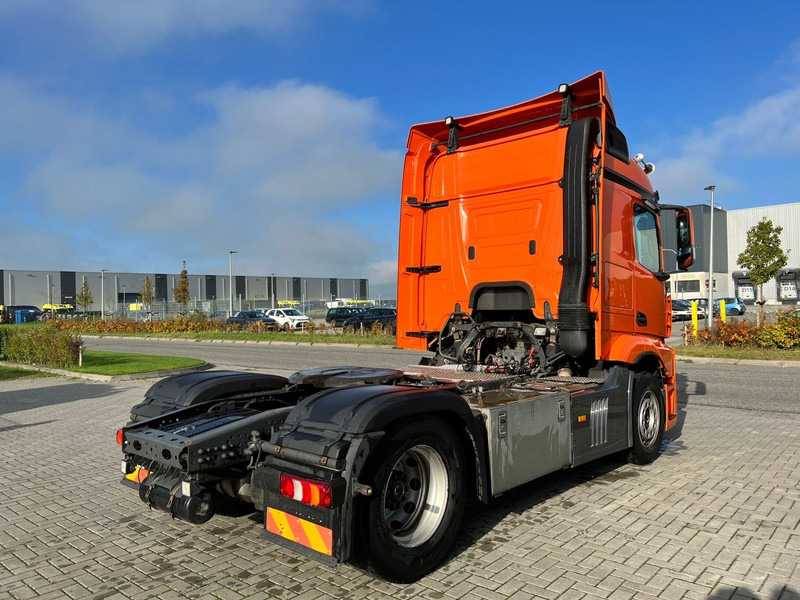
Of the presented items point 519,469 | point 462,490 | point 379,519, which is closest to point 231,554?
point 379,519

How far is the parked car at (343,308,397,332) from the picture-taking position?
108 ft

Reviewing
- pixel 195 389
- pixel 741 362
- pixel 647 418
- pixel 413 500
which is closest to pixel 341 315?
pixel 741 362

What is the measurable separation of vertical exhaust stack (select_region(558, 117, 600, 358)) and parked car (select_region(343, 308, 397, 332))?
2563cm

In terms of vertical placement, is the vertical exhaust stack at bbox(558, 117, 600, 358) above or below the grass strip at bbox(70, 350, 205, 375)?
above

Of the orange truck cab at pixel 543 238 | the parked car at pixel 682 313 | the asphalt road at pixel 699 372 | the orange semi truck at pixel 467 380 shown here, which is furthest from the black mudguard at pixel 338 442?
the parked car at pixel 682 313

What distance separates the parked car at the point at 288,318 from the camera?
129 feet

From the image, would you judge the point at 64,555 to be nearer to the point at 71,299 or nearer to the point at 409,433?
the point at 409,433

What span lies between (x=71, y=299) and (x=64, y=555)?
80012mm

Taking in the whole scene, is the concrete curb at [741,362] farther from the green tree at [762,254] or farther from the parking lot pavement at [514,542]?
the green tree at [762,254]

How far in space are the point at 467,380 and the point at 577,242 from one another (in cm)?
173

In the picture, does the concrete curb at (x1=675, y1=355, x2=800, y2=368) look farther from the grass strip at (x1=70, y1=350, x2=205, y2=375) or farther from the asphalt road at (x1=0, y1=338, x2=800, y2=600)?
the grass strip at (x1=70, y1=350, x2=205, y2=375)

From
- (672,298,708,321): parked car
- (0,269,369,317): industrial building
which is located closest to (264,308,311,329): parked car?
(0,269,369,317): industrial building

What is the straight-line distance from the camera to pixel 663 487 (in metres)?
5.41

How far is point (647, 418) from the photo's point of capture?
621 centimetres
